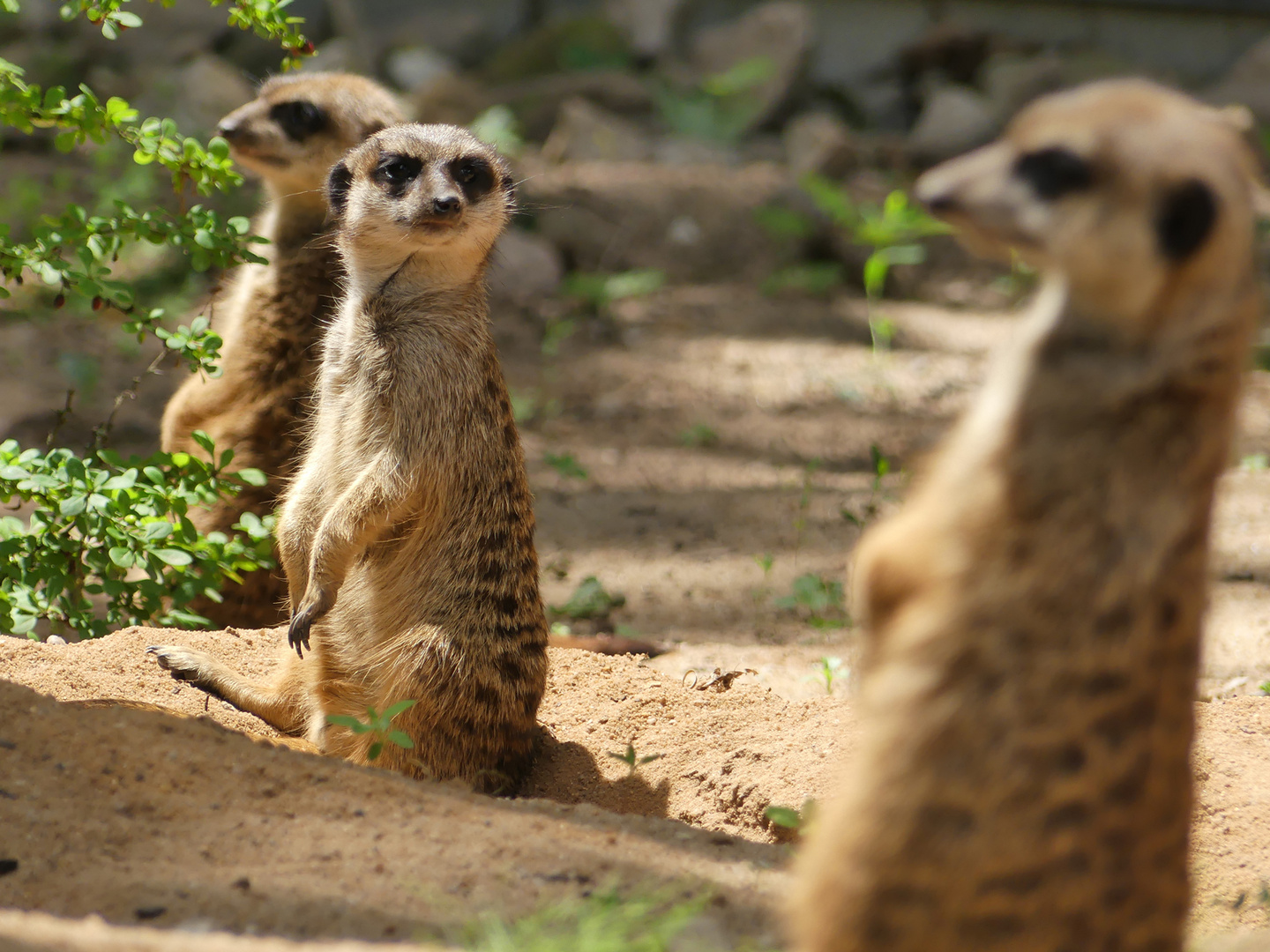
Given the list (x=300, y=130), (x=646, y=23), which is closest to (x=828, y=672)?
(x=300, y=130)

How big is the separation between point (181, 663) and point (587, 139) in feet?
22.1

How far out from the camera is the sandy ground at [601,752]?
5.69 feet

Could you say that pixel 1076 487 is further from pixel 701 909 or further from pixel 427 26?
pixel 427 26

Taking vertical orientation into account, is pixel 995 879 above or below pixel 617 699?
above

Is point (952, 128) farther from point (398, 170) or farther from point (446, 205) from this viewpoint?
point (446, 205)

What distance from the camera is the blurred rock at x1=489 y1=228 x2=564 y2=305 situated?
22.6 feet

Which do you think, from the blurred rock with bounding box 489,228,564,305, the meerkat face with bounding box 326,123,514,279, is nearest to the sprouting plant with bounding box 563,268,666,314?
the blurred rock with bounding box 489,228,564,305

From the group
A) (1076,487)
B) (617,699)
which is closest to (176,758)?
(617,699)

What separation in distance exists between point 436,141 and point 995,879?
2.32 metres

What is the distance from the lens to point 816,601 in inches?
152

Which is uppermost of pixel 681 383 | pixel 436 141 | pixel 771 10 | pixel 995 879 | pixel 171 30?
pixel 771 10

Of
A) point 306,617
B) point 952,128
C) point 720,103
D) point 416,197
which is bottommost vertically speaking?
point 306,617

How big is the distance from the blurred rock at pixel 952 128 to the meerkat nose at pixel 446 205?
6.84 metres

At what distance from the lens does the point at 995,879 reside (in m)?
1.27
